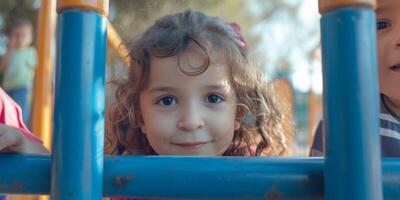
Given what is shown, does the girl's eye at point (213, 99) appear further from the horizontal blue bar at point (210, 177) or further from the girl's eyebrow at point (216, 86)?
the horizontal blue bar at point (210, 177)

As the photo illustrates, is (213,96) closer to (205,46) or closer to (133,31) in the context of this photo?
(205,46)

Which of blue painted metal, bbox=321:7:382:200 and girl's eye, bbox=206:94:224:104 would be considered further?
girl's eye, bbox=206:94:224:104

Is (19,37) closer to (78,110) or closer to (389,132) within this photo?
(389,132)

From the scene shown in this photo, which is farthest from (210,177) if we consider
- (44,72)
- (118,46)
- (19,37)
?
(19,37)

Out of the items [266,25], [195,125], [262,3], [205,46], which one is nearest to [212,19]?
[205,46]

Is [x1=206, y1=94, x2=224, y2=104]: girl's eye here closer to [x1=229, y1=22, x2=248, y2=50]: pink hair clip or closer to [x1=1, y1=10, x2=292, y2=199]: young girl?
[x1=1, y1=10, x2=292, y2=199]: young girl

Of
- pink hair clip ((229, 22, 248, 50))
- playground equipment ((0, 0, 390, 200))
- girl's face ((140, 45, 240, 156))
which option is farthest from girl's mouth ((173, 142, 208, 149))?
playground equipment ((0, 0, 390, 200))

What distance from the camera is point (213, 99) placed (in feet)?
2.89

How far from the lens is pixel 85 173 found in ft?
1.51

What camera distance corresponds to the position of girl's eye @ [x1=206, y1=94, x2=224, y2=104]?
34.5 inches

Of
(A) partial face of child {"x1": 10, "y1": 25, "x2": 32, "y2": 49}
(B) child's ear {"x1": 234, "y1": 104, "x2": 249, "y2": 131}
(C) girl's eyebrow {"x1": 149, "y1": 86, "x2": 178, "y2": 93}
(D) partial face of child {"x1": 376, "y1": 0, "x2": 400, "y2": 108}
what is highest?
(A) partial face of child {"x1": 10, "y1": 25, "x2": 32, "y2": 49}

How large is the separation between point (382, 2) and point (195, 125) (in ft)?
1.08

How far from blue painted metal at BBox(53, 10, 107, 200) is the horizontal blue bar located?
1.4 inches

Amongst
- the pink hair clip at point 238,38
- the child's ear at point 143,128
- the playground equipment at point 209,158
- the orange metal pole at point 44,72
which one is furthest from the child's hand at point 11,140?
the orange metal pole at point 44,72
